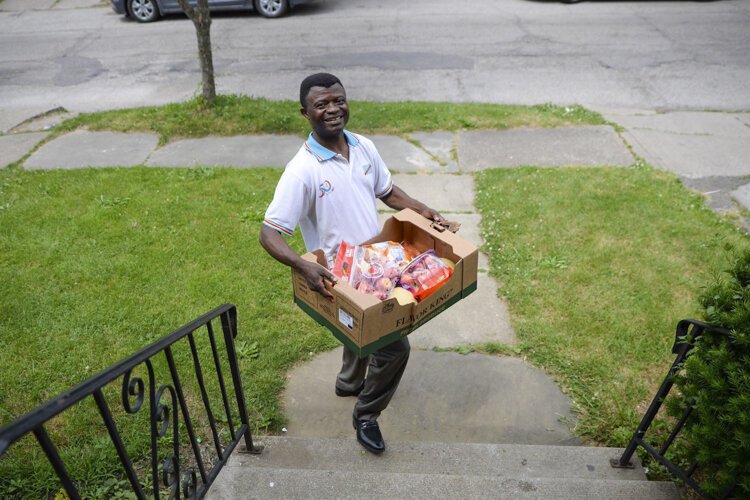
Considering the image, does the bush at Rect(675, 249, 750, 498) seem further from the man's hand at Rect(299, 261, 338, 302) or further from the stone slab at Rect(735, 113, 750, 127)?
the stone slab at Rect(735, 113, 750, 127)

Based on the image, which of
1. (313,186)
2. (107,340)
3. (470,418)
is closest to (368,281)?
(313,186)

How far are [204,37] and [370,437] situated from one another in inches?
250

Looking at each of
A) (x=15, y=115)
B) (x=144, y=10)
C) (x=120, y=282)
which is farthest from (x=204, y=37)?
(x=144, y=10)

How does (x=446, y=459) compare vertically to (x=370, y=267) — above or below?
below

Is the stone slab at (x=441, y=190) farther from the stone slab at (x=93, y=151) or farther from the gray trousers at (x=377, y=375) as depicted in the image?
the stone slab at (x=93, y=151)

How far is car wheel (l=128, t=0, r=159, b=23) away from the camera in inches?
554

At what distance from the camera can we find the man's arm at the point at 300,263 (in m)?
2.62

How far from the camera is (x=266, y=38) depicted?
12602 millimetres

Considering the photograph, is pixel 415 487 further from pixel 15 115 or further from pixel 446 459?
pixel 15 115

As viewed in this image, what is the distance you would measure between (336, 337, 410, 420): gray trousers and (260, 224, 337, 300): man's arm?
22.4 inches

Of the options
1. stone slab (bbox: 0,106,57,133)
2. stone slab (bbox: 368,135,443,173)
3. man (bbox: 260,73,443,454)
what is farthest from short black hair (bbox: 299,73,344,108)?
stone slab (bbox: 0,106,57,133)

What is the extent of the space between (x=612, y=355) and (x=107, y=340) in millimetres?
3765

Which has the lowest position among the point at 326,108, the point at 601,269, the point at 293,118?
the point at 601,269

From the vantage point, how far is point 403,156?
7.16 metres
